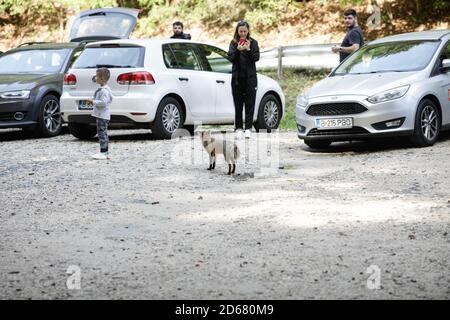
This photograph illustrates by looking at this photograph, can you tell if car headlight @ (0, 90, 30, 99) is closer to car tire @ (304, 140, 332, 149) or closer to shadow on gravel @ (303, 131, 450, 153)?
shadow on gravel @ (303, 131, 450, 153)

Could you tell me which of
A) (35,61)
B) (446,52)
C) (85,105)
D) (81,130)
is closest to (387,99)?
(446,52)

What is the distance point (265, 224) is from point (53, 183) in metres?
3.46

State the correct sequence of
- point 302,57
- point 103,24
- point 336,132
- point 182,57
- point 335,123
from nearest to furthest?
point 335,123, point 336,132, point 182,57, point 103,24, point 302,57

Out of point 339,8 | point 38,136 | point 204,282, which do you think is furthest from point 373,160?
point 339,8

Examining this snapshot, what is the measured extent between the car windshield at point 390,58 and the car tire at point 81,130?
4.50m

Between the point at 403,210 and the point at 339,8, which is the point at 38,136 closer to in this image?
the point at 403,210

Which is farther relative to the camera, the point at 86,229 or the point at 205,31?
the point at 205,31

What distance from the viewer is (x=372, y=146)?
12.3 meters

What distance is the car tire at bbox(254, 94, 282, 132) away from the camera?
1488cm

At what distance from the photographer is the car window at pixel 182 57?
44.4 feet

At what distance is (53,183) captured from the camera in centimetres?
946

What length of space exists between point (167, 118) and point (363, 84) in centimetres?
352

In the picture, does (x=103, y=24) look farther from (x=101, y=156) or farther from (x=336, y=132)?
(x=336, y=132)

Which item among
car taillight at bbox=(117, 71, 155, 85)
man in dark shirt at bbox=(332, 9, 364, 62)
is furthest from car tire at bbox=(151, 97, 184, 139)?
man in dark shirt at bbox=(332, 9, 364, 62)
